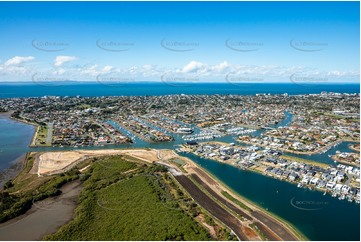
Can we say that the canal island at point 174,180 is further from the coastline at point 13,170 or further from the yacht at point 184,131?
the coastline at point 13,170

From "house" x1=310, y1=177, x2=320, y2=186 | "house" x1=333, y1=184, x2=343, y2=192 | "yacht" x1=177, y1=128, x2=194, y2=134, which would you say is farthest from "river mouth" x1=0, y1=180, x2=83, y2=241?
"yacht" x1=177, y1=128, x2=194, y2=134

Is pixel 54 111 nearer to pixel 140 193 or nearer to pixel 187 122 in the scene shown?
pixel 187 122

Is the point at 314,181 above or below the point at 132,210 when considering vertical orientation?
above

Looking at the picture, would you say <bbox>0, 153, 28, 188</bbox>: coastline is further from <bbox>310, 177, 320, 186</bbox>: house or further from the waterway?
<bbox>310, 177, 320, 186</bbox>: house

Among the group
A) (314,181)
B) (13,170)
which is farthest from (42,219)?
(314,181)

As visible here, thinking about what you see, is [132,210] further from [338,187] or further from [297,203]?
[338,187]
